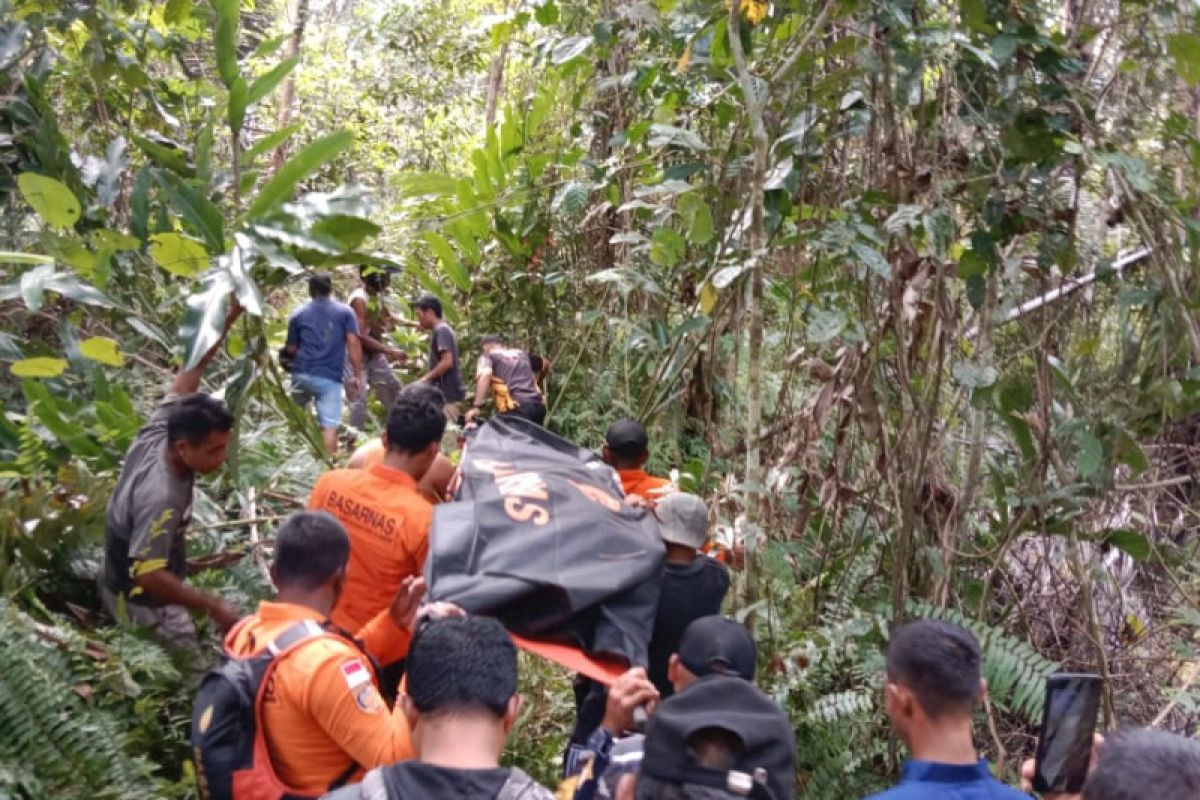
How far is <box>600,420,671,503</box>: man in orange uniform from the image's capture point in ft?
16.1

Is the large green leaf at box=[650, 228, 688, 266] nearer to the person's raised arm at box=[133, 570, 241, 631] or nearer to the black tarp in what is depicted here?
the black tarp

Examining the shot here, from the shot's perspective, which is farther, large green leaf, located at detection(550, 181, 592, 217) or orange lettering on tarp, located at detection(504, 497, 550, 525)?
large green leaf, located at detection(550, 181, 592, 217)

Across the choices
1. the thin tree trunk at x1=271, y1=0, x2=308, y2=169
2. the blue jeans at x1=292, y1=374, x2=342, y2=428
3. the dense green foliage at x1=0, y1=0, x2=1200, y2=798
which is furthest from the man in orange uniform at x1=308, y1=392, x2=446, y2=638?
the thin tree trunk at x1=271, y1=0, x2=308, y2=169

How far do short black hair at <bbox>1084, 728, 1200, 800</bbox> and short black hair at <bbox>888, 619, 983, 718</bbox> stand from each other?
0.60 m

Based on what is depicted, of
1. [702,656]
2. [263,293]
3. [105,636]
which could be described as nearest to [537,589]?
[702,656]

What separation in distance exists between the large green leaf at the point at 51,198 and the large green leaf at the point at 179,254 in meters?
0.75

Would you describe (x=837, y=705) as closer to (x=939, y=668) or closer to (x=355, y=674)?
(x=939, y=668)

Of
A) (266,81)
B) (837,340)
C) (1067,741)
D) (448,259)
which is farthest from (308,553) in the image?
(448,259)

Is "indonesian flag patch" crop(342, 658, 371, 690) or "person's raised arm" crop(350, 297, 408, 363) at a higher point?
"indonesian flag patch" crop(342, 658, 371, 690)

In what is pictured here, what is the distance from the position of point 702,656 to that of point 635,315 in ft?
19.6

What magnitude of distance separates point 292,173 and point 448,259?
22.1ft

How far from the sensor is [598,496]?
3.51m

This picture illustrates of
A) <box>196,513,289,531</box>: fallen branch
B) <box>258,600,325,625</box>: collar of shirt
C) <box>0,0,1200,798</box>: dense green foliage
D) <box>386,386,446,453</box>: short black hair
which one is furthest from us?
<box>196,513,289,531</box>: fallen branch

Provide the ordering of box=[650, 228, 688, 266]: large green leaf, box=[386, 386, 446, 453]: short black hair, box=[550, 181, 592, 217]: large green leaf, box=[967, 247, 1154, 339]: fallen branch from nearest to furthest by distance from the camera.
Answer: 1. box=[386, 386, 446, 453]: short black hair
2. box=[967, 247, 1154, 339]: fallen branch
3. box=[650, 228, 688, 266]: large green leaf
4. box=[550, 181, 592, 217]: large green leaf
